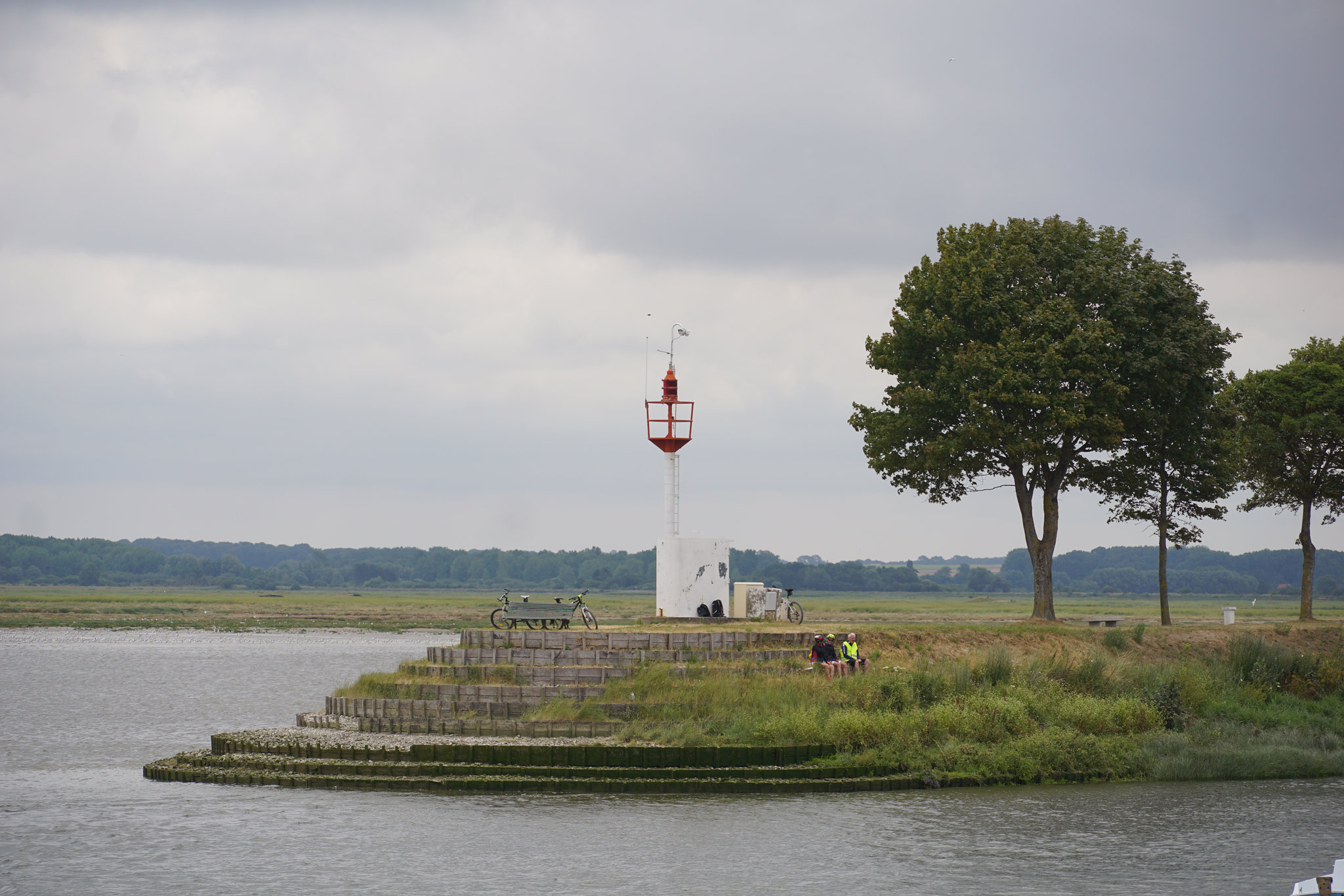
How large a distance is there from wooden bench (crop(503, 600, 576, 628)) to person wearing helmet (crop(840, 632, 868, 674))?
7.35 metres

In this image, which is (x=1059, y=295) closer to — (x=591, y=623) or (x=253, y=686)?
(x=591, y=623)

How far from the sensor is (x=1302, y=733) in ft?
113

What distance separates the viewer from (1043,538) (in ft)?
151

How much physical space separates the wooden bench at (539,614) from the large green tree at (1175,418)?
20356 millimetres

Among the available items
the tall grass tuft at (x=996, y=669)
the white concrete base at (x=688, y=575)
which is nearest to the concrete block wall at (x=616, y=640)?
the white concrete base at (x=688, y=575)

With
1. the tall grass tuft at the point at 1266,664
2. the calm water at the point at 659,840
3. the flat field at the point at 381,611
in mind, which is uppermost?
the tall grass tuft at the point at 1266,664

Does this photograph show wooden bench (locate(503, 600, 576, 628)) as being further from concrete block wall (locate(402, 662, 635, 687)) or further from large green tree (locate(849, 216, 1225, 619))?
large green tree (locate(849, 216, 1225, 619))

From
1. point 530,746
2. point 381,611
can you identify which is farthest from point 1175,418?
point 381,611

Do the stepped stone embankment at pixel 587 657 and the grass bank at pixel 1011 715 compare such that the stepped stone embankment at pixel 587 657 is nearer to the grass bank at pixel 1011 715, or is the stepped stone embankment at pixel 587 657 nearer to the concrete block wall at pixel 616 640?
the concrete block wall at pixel 616 640

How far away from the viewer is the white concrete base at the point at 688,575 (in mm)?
38094

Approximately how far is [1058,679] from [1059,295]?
14.8 m

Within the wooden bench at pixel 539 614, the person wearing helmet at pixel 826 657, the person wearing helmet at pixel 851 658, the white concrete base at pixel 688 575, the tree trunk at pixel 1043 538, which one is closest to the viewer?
the person wearing helmet at pixel 826 657

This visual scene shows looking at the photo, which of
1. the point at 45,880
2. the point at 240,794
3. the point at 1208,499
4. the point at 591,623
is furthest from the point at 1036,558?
the point at 45,880

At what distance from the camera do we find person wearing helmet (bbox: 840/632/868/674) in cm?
3284
